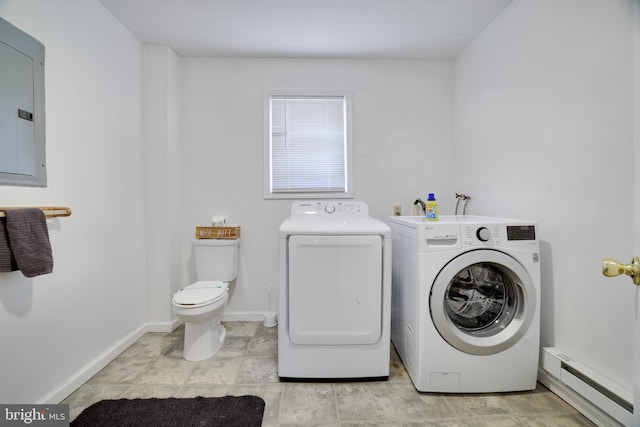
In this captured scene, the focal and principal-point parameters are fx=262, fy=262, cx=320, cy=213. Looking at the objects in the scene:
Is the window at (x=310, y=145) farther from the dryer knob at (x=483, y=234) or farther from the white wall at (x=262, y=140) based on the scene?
the dryer knob at (x=483, y=234)

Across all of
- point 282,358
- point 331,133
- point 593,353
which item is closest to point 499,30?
point 331,133

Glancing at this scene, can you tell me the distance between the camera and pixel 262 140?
2.40 metres

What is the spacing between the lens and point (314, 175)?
8.03 feet

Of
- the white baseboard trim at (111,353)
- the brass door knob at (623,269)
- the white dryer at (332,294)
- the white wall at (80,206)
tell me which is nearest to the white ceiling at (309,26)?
the white wall at (80,206)

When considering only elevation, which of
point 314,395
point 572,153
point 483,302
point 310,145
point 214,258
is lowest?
point 314,395

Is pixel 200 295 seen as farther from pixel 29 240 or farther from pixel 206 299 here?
pixel 29 240

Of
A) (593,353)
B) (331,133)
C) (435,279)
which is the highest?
(331,133)

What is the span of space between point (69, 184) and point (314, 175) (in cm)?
169

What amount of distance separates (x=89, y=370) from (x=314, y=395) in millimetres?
1371

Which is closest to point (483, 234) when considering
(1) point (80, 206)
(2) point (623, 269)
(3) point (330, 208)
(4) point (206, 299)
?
(2) point (623, 269)

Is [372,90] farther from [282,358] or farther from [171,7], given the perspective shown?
[282,358]

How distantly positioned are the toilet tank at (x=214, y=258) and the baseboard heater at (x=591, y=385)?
2194 mm

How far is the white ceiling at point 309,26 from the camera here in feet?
5.76

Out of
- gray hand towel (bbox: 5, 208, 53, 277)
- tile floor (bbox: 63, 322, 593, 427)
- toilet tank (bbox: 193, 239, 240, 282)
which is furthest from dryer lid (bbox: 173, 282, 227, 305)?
gray hand towel (bbox: 5, 208, 53, 277)
